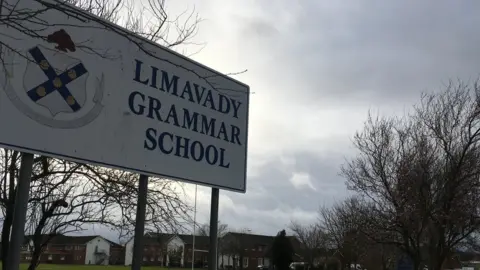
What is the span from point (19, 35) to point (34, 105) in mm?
543

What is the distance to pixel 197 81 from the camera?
Answer: 596 cm

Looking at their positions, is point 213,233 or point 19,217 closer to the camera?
point 19,217

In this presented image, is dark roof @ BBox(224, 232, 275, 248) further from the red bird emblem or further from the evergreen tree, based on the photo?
the red bird emblem

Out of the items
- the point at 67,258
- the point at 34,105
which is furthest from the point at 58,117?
the point at 67,258

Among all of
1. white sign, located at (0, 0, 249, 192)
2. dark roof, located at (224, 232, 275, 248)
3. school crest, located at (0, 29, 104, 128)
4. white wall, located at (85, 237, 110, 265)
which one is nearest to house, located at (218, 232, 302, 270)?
dark roof, located at (224, 232, 275, 248)

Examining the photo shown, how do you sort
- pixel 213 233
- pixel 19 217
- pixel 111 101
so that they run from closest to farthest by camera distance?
pixel 19 217 < pixel 111 101 < pixel 213 233

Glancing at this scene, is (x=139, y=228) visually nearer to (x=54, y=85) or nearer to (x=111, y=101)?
(x=111, y=101)

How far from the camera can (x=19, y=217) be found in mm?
4391

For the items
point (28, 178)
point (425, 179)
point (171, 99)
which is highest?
point (425, 179)

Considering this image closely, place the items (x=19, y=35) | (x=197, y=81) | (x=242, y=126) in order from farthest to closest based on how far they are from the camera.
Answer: (x=242, y=126) < (x=197, y=81) < (x=19, y=35)

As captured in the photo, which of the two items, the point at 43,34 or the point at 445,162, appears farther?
the point at 445,162

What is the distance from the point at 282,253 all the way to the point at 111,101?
6301 cm

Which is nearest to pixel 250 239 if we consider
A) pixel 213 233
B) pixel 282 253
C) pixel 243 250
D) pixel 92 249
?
pixel 243 250

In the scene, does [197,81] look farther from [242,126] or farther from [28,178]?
[28,178]
